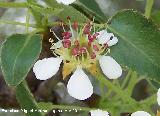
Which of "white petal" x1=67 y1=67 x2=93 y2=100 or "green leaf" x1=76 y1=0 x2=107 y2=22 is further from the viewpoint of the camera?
"green leaf" x1=76 y1=0 x2=107 y2=22

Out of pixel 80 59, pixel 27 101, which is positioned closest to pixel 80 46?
pixel 80 59

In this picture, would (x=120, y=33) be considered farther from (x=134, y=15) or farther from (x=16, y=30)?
(x=16, y=30)

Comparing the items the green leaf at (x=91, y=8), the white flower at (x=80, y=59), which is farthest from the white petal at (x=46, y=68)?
the green leaf at (x=91, y=8)

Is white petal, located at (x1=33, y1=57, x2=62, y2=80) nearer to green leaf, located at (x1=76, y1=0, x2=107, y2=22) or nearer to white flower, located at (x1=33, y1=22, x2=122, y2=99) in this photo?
white flower, located at (x1=33, y1=22, x2=122, y2=99)

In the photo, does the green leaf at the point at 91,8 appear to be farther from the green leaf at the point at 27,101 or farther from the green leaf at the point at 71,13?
the green leaf at the point at 27,101

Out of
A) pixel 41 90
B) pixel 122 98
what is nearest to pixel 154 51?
pixel 122 98

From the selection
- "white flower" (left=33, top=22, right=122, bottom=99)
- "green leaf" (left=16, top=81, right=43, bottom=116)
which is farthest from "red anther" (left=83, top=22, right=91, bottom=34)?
"green leaf" (left=16, top=81, right=43, bottom=116)

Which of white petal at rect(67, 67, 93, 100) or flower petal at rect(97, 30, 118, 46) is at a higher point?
flower petal at rect(97, 30, 118, 46)

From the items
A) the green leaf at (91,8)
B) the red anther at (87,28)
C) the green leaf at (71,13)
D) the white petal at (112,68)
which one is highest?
the green leaf at (91,8)
